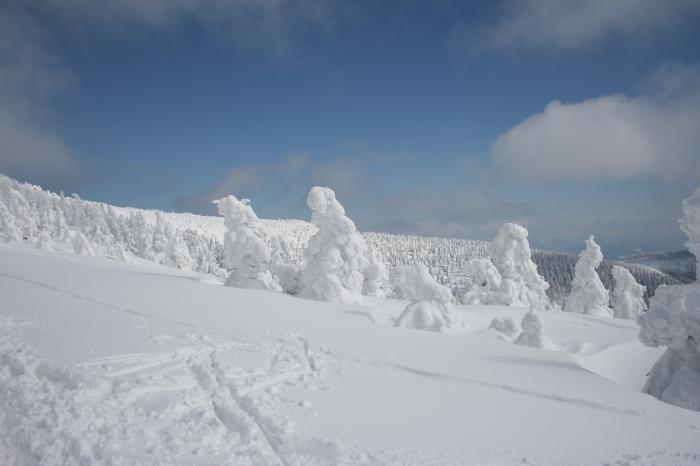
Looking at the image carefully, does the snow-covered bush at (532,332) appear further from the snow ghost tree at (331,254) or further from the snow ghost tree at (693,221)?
the snow ghost tree at (331,254)

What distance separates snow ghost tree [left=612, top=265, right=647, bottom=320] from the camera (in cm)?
4162

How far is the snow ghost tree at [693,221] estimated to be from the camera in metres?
11.9

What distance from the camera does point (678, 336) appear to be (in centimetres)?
1080

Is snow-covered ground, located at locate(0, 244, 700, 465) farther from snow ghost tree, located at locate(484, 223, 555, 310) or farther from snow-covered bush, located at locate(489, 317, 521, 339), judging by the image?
snow ghost tree, located at locate(484, 223, 555, 310)

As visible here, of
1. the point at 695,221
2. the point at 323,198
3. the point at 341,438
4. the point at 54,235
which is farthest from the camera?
the point at 54,235

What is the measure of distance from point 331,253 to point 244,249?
7311mm

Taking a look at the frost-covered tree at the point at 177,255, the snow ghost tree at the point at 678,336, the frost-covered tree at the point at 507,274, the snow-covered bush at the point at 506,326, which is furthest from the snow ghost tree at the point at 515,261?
the frost-covered tree at the point at 177,255

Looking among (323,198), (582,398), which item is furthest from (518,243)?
(582,398)

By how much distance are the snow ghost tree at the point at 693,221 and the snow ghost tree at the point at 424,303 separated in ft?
32.9

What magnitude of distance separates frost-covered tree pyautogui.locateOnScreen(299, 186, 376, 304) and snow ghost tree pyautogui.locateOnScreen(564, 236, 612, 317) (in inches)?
1134

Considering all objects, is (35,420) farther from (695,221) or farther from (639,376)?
(639,376)

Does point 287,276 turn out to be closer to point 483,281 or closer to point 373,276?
point 373,276

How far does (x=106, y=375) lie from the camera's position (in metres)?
6.96

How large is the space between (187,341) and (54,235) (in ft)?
271
